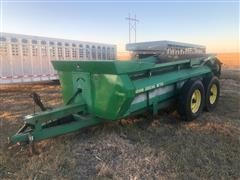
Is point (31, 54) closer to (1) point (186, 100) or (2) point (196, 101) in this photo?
(2) point (196, 101)

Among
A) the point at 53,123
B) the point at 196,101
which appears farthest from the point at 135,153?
the point at 196,101

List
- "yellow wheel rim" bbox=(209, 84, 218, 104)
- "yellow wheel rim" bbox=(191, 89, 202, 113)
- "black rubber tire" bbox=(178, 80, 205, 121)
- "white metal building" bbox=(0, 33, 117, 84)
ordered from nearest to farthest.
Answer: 1. "black rubber tire" bbox=(178, 80, 205, 121)
2. "yellow wheel rim" bbox=(191, 89, 202, 113)
3. "yellow wheel rim" bbox=(209, 84, 218, 104)
4. "white metal building" bbox=(0, 33, 117, 84)

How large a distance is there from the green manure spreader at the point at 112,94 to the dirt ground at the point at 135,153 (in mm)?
286

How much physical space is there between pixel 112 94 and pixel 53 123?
102 centimetres

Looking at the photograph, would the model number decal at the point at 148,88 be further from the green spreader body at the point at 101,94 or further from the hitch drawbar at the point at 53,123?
the hitch drawbar at the point at 53,123

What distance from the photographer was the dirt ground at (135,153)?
3.05 m

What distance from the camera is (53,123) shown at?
12.3 feet

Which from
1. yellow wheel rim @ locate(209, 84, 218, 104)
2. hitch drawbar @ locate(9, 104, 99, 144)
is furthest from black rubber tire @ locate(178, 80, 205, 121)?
hitch drawbar @ locate(9, 104, 99, 144)

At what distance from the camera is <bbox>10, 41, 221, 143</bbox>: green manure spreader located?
11.3ft

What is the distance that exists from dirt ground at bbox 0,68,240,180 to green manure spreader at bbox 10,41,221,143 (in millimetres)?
286

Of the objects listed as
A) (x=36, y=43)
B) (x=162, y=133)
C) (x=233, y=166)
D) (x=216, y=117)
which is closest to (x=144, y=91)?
(x=162, y=133)

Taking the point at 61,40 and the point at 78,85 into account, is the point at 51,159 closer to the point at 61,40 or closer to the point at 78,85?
the point at 78,85

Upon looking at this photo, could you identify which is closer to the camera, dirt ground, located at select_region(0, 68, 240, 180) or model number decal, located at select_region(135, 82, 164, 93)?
dirt ground, located at select_region(0, 68, 240, 180)

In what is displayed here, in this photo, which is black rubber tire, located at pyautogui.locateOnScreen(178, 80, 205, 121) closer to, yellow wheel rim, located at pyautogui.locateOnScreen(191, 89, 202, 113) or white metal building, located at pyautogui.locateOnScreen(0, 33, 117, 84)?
yellow wheel rim, located at pyautogui.locateOnScreen(191, 89, 202, 113)
